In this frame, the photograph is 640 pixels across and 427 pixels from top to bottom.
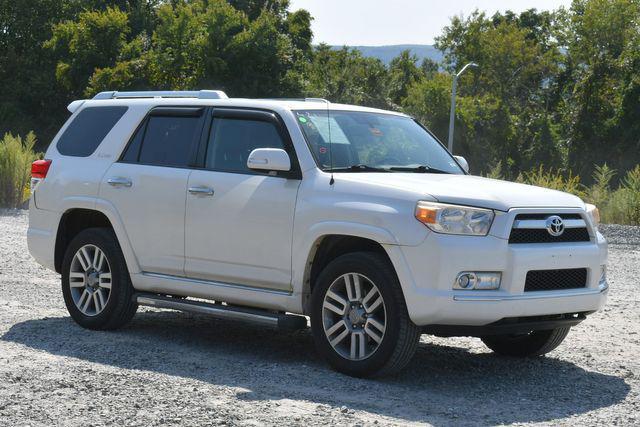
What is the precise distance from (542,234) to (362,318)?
131 centimetres

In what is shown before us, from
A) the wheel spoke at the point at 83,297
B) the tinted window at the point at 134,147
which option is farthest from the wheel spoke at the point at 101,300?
the tinted window at the point at 134,147

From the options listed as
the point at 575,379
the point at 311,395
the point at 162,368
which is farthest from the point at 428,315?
the point at 162,368

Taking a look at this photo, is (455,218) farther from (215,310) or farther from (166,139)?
(166,139)

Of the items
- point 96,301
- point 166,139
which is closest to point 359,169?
point 166,139

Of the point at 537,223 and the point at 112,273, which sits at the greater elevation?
the point at 537,223

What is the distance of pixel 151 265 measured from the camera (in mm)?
9078

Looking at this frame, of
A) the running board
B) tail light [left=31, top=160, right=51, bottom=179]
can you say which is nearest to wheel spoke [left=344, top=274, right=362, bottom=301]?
the running board

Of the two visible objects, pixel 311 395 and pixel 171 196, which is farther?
pixel 171 196

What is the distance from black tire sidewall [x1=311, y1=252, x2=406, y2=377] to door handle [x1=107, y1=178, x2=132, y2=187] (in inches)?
85.6

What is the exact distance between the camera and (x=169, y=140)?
920 cm

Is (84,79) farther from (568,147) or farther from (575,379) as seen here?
(575,379)

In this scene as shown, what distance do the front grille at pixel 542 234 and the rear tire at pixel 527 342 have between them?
1022 mm

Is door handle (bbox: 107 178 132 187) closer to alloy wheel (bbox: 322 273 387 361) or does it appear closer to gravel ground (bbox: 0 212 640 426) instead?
gravel ground (bbox: 0 212 640 426)

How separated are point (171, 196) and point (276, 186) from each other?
1.10 metres
